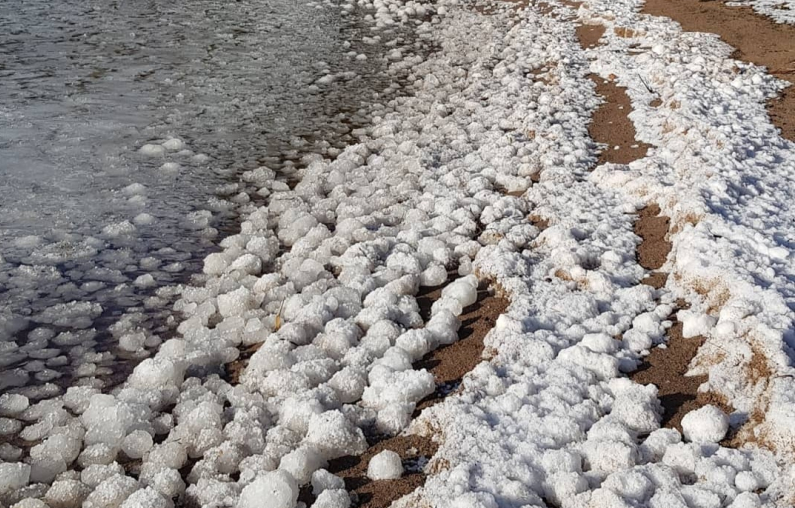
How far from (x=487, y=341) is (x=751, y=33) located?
911 cm

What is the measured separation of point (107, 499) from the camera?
8.72 ft

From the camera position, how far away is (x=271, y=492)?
2557mm

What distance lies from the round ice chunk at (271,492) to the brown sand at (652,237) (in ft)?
8.58

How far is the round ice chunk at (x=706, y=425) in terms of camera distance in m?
2.78

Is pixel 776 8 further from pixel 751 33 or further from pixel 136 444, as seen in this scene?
pixel 136 444

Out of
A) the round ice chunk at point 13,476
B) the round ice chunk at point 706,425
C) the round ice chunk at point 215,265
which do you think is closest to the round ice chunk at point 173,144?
the round ice chunk at point 215,265

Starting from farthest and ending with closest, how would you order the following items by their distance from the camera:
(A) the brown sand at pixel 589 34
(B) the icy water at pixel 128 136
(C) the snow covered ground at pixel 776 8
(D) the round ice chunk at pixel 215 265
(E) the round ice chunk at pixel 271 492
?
(C) the snow covered ground at pixel 776 8, (A) the brown sand at pixel 589 34, (D) the round ice chunk at pixel 215 265, (B) the icy water at pixel 128 136, (E) the round ice chunk at pixel 271 492

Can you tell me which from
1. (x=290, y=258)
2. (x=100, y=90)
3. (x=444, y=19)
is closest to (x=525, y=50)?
(x=444, y=19)

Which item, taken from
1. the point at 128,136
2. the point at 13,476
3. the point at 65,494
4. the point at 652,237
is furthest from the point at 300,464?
the point at 128,136

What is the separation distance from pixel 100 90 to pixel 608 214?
5698mm

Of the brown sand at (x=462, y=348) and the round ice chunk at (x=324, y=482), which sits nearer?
the round ice chunk at (x=324, y=482)

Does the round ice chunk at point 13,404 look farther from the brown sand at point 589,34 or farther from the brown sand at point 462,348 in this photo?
the brown sand at point 589,34

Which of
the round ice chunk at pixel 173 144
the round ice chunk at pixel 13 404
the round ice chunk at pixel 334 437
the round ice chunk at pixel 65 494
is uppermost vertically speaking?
the round ice chunk at pixel 334 437

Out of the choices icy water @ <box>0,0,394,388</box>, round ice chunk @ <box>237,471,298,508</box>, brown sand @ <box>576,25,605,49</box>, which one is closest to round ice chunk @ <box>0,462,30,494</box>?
icy water @ <box>0,0,394,388</box>
